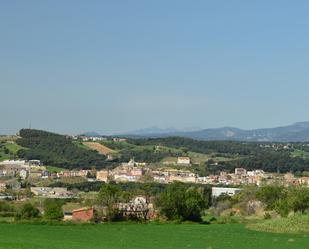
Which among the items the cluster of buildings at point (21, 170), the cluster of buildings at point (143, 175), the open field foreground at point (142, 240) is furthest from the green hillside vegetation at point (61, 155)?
the open field foreground at point (142, 240)

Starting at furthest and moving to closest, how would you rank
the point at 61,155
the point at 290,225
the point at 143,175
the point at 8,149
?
the point at 61,155, the point at 8,149, the point at 143,175, the point at 290,225

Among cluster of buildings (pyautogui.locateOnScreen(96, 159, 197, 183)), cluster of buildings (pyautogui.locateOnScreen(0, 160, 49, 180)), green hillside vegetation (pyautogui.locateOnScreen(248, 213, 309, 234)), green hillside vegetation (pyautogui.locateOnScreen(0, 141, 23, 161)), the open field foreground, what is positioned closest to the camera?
the open field foreground

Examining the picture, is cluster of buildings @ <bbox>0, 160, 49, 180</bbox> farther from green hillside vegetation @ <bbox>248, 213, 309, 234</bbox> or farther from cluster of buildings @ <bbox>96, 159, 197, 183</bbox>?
green hillside vegetation @ <bbox>248, 213, 309, 234</bbox>

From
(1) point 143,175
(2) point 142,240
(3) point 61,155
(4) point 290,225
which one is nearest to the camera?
(2) point 142,240

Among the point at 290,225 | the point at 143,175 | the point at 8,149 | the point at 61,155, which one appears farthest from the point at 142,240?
the point at 61,155

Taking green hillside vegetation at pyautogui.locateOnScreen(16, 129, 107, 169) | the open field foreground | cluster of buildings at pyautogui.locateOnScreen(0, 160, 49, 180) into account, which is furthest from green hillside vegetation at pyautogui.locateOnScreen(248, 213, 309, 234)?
green hillside vegetation at pyautogui.locateOnScreen(16, 129, 107, 169)

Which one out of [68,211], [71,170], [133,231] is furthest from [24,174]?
[133,231]

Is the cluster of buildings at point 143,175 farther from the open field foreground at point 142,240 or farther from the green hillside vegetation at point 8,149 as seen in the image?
the open field foreground at point 142,240

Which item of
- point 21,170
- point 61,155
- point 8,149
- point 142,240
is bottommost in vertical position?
point 142,240

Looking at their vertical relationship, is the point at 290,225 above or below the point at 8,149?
below

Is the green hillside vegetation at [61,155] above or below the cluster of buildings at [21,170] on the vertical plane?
above

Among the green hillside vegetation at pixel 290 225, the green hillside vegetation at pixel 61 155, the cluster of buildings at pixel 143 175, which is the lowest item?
the green hillside vegetation at pixel 290 225

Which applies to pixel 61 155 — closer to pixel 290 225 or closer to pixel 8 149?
pixel 8 149

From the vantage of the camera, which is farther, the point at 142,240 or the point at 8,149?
the point at 8,149
